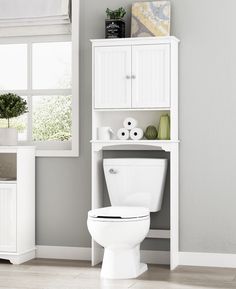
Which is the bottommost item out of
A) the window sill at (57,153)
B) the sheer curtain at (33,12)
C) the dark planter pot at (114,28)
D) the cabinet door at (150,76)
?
the window sill at (57,153)

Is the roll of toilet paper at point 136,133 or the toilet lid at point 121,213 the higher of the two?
the roll of toilet paper at point 136,133

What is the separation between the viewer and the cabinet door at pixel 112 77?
4.66 metres

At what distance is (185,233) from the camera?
4.77 metres

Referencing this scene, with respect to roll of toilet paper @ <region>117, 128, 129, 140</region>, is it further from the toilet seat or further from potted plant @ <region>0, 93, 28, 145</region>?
potted plant @ <region>0, 93, 28, 145</region>

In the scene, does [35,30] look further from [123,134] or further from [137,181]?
[137,181]

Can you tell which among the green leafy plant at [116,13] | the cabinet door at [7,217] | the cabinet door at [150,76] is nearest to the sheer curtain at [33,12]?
the green leafy plant at [116,13]

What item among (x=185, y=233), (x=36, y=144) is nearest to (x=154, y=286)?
(x=185, y=233)

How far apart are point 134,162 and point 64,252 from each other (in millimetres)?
988

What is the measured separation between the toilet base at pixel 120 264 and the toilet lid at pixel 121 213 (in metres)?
0.24

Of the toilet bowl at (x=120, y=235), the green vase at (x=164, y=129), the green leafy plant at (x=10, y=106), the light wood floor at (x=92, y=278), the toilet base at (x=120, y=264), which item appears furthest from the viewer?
the green leafy plant at (x=10, y=106)

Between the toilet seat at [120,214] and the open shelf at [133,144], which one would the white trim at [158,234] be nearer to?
the toilet seat at [120,214]

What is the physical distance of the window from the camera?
5.24 metres

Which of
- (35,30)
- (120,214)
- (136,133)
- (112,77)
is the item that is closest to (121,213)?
(120,214)

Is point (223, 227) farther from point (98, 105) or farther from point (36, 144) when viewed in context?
point (36, 144)
